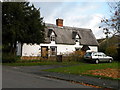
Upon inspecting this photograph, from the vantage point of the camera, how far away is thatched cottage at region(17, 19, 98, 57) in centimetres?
3662

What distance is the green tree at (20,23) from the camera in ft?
78.4

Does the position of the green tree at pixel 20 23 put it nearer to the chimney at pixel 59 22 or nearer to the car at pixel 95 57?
the car at pixel 95 57

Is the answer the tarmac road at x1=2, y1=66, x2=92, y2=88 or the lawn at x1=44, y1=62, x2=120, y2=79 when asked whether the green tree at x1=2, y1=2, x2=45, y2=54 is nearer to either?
the lawn at x1=44, y1=62, x2=120, y2=79

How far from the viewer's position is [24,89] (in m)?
8.59

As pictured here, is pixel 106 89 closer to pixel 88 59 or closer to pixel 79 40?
pixel 88 59

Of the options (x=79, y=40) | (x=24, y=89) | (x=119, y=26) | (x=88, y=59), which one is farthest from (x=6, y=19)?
(x=79, y=40)

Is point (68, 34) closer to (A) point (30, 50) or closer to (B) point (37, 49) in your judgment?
(B) point (37, 49)

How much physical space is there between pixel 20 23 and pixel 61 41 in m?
16.7

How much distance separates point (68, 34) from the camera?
44000 mm

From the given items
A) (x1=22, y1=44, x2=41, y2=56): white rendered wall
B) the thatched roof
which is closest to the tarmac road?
(x1=22, y1=44, x2=41, y2=56): white rendered wall

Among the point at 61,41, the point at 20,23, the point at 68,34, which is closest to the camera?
the point at 20,23

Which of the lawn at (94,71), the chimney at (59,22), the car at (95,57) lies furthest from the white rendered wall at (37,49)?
the lawn at (94,71)

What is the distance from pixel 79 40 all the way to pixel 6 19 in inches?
870

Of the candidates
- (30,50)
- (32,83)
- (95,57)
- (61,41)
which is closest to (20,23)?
(30,50)
